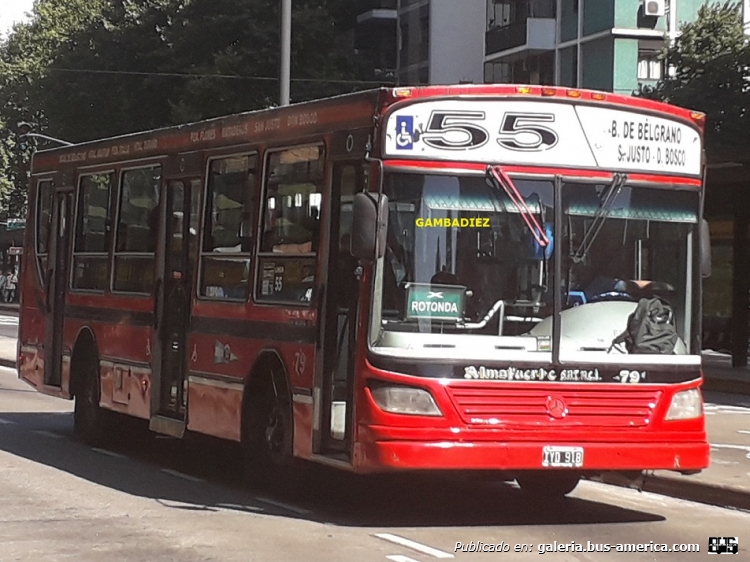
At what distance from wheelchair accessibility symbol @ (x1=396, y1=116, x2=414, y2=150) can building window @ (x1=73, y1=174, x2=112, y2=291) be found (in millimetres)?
5625

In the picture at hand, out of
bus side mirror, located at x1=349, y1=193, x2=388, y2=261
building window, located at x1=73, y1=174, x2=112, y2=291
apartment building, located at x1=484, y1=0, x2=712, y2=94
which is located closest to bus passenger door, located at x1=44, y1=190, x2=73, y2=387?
building window, located at x1=73, y1=174, x2=112, y2=291

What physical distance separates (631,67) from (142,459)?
35575 millimetres

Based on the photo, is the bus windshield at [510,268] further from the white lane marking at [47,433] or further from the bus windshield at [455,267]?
the white lane marking at [47,433]

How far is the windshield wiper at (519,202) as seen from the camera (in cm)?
1020

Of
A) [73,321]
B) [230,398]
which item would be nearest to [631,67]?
[73,321]

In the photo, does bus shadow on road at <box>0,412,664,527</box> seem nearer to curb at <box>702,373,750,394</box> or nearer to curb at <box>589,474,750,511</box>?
curb at <box>589,474,750,511</box>

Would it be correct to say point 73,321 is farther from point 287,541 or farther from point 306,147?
point 287,541

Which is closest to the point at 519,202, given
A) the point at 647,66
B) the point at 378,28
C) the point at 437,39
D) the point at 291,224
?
the point at 291,224

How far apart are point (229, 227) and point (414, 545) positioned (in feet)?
12.7

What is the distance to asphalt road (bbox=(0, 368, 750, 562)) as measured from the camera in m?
9.23

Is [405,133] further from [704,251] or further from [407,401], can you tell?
[704,251]

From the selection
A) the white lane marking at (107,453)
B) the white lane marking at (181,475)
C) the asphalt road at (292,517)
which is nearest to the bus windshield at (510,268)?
the asphalt road at (292,517)

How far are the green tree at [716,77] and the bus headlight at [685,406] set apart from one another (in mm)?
25380

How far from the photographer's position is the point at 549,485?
12.1m
